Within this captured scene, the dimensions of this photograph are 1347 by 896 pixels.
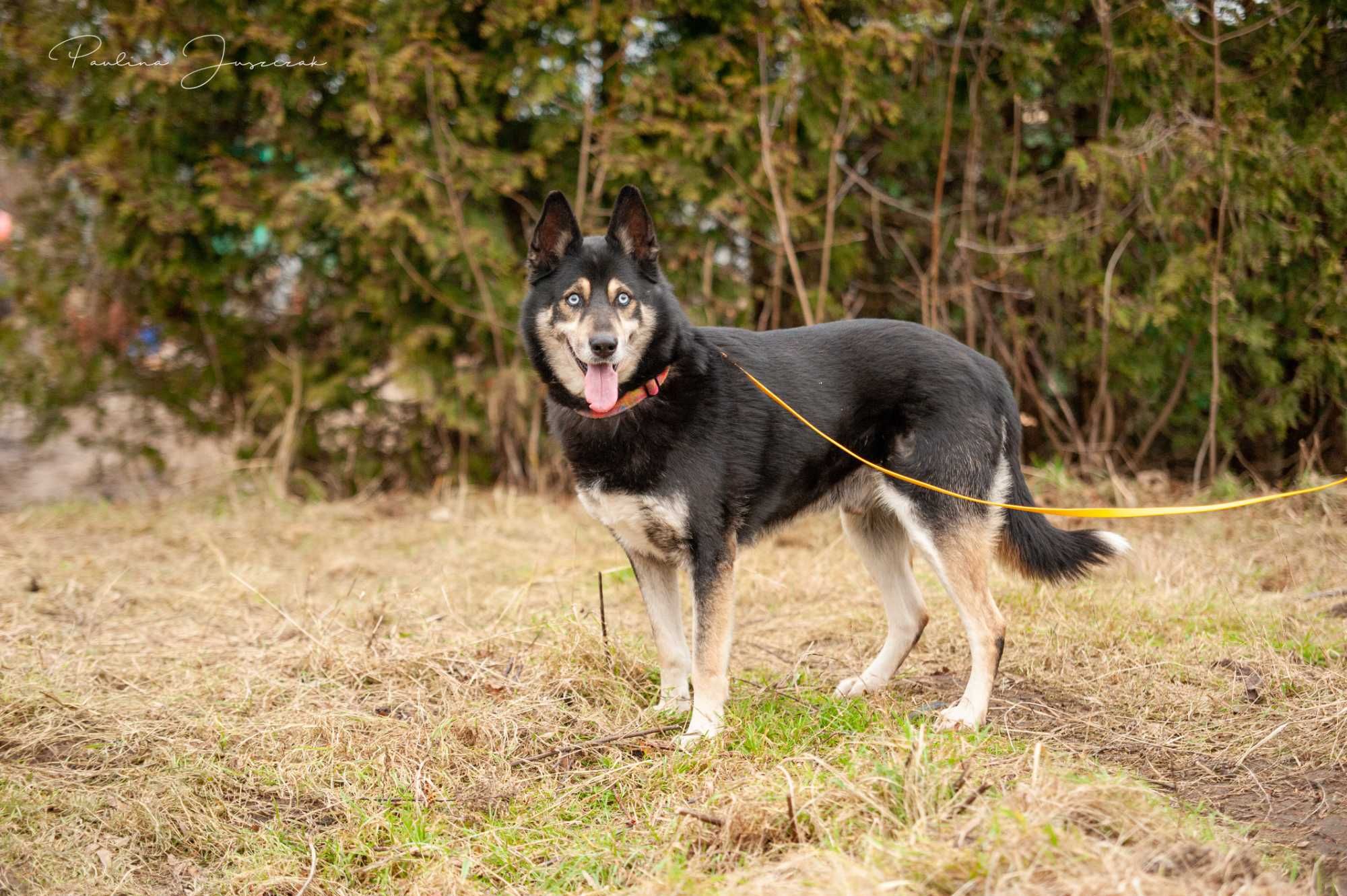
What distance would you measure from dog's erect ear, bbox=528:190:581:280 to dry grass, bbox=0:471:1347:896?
1.25m

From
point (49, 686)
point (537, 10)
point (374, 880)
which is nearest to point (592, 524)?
point (537, 10)

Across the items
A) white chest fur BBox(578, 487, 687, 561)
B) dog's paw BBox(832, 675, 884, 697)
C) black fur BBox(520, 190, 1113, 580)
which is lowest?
dog's paw BBox(832, 675, 884, 697)

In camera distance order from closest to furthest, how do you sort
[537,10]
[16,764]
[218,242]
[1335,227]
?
[16,764]
[1335,227]
[537,10]
[218,242]

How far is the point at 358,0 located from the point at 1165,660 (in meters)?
5.67

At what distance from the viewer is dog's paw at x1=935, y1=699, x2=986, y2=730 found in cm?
338

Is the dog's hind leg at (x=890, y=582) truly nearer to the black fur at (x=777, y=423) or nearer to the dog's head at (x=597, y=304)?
the black fur at (x=777, y=423)

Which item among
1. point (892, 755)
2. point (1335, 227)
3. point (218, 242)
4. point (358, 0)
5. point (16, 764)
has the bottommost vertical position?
point (16, 764)

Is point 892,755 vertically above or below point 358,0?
below

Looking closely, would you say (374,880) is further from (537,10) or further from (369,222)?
(537,10)

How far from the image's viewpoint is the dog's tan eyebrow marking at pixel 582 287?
11.7 ft

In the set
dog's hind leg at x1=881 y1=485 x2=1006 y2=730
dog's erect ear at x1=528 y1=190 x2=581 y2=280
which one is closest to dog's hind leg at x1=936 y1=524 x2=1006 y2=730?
dog's hind leg at x1=881 y1=485 x2=1006 y2=730

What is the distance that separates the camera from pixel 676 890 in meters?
2.37

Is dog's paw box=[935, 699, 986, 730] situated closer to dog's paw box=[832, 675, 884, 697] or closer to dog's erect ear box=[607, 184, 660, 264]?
dog's paw box=[832, 675, 884, 697]

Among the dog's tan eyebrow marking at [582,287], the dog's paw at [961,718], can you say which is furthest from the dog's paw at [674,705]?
the dog's tan eyebrow marking at [582,287]
